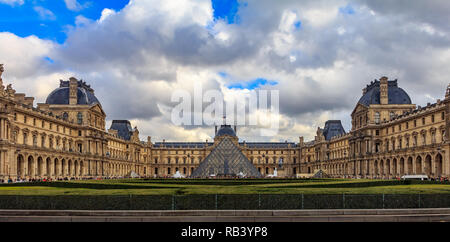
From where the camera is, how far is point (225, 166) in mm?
67375

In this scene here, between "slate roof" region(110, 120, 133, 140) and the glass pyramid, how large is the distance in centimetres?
4918

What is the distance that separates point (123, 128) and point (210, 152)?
36771 millimetres

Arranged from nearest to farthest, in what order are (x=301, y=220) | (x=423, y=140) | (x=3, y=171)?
(x=301, y=220) → (x=3, y=171) → (x=423, y=140)

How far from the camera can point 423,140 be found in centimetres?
6047

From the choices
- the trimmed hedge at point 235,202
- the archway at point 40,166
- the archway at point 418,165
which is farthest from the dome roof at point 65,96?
the trimmed hedge at point 235,202

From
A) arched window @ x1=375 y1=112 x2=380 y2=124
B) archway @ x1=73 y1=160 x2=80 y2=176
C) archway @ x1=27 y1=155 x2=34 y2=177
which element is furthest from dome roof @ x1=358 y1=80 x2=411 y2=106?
archway @ x1=27 y1=155 x2=34 y2=177

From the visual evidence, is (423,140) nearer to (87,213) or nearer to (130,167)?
(87,213)

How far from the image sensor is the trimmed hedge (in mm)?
18047

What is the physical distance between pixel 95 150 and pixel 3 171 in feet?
99.2

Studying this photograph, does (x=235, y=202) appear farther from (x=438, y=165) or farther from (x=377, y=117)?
(x=377, y=117)

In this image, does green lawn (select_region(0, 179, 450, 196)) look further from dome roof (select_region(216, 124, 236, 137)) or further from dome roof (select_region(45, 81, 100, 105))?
dome roof (select_region(216, 124, 236, 137))

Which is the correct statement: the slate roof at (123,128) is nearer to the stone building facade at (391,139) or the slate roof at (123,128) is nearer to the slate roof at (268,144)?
the slate roof at (268,144)
